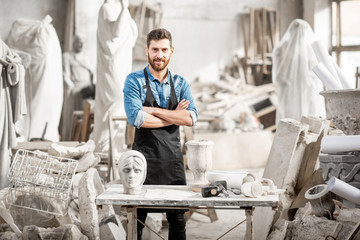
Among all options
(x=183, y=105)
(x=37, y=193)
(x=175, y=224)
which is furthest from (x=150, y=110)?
(x=37, y=193)

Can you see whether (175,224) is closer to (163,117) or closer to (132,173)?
(132,173)

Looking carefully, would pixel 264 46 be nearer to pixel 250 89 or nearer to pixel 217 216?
pixel 250 89

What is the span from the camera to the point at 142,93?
12.1ft

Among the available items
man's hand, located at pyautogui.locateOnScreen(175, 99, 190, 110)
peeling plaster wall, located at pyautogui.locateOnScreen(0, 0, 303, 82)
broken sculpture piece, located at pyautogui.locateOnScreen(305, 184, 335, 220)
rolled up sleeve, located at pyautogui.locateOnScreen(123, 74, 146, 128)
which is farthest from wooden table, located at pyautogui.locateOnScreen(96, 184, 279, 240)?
peeling plaster wall, located at pyautogui.locateOnScreen(0, 0, 303, 82)

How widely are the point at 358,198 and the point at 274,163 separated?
135cm

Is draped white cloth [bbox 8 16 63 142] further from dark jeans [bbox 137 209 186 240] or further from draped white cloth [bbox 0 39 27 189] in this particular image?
dark jeans [bbox 137 209 186 240]

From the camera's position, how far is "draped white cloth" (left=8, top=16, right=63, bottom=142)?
30.5 ft

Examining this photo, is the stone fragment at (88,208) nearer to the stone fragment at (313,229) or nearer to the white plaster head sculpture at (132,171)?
the white plaster head sculpture at (132,171)

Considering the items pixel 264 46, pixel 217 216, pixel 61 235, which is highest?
pixel 264 46

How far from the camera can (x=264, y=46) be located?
1416 cm

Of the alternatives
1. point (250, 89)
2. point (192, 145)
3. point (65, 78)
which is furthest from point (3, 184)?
point (250, 89)

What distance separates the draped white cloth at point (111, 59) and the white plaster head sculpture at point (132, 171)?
5.18 meters

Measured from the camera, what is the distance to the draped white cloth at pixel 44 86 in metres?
9.30

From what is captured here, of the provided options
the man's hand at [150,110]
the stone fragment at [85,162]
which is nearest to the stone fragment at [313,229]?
the man's hand at [150,110]
